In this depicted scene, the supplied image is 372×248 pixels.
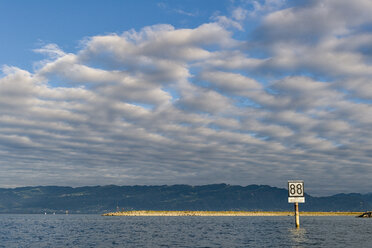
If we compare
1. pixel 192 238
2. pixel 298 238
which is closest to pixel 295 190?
pixel 298 238

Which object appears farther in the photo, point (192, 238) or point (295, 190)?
point (295, 190)

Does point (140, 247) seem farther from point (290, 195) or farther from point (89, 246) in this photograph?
point (290, 195)

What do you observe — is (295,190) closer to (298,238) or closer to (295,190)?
(295,190)

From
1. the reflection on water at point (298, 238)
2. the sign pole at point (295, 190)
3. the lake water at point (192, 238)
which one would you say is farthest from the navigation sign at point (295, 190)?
the lake water at point (192, 238)

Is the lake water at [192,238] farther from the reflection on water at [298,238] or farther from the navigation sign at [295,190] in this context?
the navigation sign at [295,190]

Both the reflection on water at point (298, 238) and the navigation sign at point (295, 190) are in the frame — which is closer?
the reflection on water at point (298, 238)

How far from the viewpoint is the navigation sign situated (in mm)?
75500

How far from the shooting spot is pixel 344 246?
52906 millimetres

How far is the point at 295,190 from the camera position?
76250 mm

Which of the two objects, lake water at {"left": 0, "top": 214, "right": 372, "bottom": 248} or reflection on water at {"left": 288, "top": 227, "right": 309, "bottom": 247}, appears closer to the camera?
reflection on water at {"left": 288, "top": 227, "right": 309, "bottom": 247}

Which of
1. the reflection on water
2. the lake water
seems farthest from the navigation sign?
the lake water

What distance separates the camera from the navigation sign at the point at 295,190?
7550 centimetres

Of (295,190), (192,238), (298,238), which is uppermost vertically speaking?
(295,190)

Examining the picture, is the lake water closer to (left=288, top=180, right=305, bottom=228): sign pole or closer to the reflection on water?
the reflection on water
